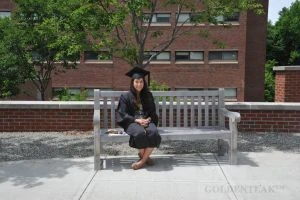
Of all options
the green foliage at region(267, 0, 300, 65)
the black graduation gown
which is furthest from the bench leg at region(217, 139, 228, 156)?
the green foliage at region(267, 0, 300, 65)

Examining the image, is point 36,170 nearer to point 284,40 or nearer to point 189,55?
point 189,55

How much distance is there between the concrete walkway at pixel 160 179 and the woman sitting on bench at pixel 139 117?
0.33 m

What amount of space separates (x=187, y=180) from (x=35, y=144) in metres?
3.53

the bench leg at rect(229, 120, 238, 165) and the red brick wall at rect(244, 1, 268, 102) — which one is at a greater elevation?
the red brick wall at rect(244, 1, 268, 102)

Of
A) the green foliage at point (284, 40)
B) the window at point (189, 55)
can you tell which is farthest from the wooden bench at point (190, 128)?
→ the green foliage at point (284, 40)

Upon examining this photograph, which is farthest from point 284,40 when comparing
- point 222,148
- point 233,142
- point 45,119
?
point 233,142

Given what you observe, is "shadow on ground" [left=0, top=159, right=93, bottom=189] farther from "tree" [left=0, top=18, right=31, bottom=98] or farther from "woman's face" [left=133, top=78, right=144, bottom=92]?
"tree" [left=0, top=18, right=31, bottom=98]

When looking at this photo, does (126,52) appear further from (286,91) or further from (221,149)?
(286,91)

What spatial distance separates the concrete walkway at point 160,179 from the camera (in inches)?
221

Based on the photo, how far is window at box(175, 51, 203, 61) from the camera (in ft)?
118

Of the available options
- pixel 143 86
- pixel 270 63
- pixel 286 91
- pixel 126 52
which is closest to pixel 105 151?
pixel 143 86

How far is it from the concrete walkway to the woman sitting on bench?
0.33 m

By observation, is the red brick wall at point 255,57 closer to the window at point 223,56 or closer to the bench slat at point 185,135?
the window at point 223,56

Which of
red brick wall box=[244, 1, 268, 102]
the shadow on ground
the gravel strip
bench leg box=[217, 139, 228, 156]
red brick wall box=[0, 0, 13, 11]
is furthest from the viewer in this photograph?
red brick wall box=[244, 1, 268, 102]
